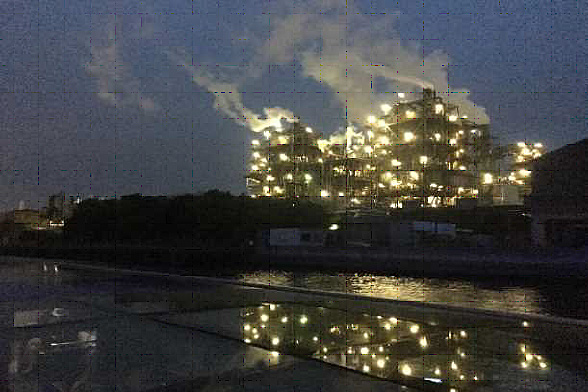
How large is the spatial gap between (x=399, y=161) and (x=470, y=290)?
197 feet

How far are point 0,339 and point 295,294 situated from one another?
6.62 metres

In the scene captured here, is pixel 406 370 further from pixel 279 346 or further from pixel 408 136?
pixel 408 136

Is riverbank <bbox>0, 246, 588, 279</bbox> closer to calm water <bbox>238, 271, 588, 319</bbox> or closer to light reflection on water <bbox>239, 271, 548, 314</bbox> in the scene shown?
calm water <bbox>238, 271, 588, 319</bbox>

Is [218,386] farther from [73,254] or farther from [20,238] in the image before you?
[20,238]

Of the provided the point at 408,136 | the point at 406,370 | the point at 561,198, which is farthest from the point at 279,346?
the point at 408,136

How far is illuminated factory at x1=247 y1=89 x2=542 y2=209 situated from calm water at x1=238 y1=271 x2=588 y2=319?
46138 mm

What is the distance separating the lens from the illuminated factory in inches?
3221

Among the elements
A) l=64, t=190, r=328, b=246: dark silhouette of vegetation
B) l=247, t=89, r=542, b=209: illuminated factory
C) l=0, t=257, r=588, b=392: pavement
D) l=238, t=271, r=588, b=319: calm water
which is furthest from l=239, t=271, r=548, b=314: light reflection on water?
l=247, t=89, r=542, b=209: illuminated factory

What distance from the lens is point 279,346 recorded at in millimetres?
6527

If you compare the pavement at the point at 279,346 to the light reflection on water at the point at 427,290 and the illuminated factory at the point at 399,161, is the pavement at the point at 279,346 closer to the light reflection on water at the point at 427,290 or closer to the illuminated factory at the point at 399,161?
the light reflection on water at the point at 427,290

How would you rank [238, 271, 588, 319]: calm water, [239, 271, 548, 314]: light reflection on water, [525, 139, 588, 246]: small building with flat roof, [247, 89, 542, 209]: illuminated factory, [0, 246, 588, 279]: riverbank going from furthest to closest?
[247, 89, 542, 209]: illuminated factory < [525, 139, 588, 246]: small building with flat roof < [0, 246, 588, 279]: riverbank < [239, 271, 548, 314]: light reflection on water < [238, 271, 588, 319]: calm water

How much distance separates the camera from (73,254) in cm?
6406

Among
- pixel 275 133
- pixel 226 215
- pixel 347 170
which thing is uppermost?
pixel 275 133

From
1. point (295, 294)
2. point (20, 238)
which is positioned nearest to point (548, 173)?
point (295, 294)
